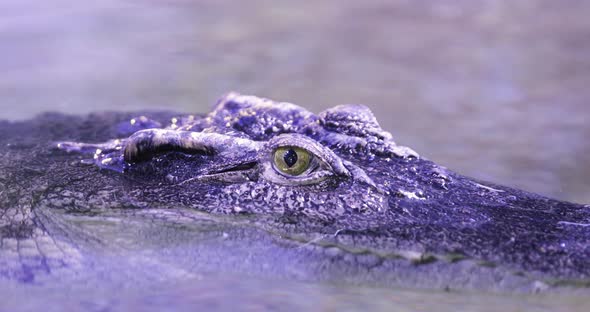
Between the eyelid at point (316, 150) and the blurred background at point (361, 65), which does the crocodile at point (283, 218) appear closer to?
the eyelid at point (316, 150)

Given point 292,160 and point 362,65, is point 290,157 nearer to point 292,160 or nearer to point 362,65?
point 292,160

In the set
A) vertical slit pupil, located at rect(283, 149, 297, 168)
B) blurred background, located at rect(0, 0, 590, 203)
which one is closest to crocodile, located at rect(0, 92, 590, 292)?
vertical slit pupil, located at rect(283, 149, 297, 168)

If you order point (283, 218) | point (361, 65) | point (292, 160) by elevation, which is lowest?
point (283, 218)

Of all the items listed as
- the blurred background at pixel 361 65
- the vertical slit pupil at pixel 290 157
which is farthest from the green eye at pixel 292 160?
the blurred background at pixel 361 65

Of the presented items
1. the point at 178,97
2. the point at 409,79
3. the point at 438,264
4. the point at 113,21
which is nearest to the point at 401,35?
the point at 409,79

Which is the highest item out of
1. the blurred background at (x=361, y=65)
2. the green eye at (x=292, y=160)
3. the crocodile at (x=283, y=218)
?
the blurred background at (x=361, y=65)

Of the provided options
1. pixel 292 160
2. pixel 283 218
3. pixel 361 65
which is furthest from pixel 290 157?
pixel 361 65
